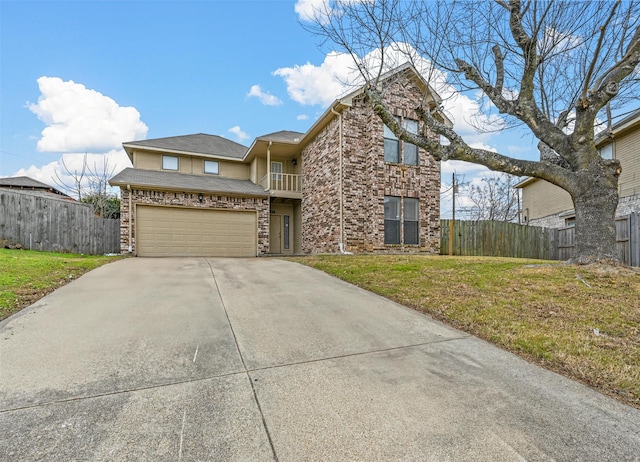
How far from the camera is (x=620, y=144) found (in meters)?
13.3

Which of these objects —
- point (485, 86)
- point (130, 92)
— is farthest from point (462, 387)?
point (130, 92)

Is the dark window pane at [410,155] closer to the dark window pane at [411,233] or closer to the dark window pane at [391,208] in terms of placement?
the dark window pane at [391,208]


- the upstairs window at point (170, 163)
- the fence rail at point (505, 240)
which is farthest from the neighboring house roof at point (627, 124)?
the upstairs window at point (170, 163)

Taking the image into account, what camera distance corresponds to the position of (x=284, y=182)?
15.2m

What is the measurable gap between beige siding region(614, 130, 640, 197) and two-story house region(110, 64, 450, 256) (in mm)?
7771

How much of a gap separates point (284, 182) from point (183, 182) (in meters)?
4.43

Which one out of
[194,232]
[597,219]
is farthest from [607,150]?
[194,232]

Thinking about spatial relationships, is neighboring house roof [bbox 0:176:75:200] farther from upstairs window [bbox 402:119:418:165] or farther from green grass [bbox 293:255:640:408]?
green grass [bbox 293:255:640:408]

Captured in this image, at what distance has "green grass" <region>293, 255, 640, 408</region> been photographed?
3176 mm

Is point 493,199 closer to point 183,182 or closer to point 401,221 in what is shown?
point 401,221

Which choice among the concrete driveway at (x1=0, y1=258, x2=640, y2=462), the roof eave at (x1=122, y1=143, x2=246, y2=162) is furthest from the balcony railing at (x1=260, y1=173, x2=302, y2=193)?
the concrete driveway at (x1=0, y1=258, x2=640, y2=462)

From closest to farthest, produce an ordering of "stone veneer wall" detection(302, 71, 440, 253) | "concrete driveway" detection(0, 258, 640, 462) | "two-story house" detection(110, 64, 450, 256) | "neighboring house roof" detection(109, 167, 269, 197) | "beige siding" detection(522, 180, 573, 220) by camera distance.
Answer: "concrete driveway" detection(0, 258, 640, 462), "stone veneer wall" detection(302, 71, 440, 253), "two-story house" detection(110, 64, 450, 256), "neighboring house roof" detection(109, 167, 269, 197), "beige siding" detection(522, 180, 573, 220)

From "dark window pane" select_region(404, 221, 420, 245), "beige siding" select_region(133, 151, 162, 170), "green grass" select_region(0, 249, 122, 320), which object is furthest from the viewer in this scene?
"beige siding" select_region(133, 151, 162, 170)

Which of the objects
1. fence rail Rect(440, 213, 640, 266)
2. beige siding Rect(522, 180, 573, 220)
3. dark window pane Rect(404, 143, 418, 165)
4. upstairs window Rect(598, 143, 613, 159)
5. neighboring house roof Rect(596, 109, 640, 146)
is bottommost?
fence rail Rect(440, 213, 640, 266)
